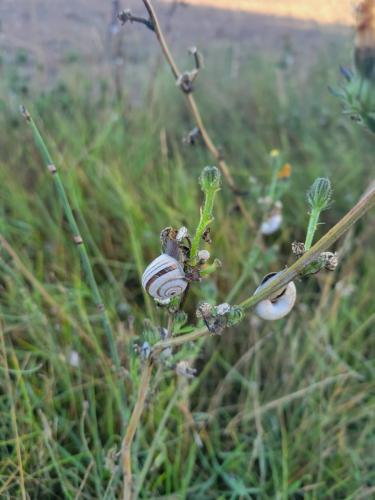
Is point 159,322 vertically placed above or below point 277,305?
above

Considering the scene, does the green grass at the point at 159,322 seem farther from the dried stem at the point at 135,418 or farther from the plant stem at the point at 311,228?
the plant stem at the point at 311,228

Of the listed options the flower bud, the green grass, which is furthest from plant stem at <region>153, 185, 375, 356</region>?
the green grass

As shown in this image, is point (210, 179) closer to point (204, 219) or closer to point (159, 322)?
point (204, 219)

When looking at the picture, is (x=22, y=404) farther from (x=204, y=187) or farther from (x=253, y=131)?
(x=253, y=131)

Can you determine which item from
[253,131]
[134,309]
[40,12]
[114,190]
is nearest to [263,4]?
[40,12]

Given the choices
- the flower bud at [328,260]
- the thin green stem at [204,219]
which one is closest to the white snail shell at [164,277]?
the thin green stem at [204,219]

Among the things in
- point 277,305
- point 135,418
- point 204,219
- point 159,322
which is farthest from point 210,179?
point 159,322
